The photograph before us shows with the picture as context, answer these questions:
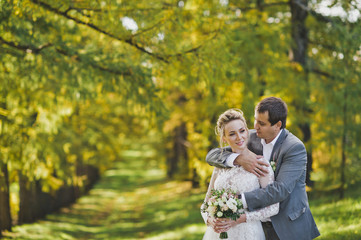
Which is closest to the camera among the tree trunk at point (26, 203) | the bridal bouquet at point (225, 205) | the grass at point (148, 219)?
the bridal bouquet at point (225, 205)

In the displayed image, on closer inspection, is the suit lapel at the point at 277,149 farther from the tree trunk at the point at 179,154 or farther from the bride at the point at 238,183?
the tree trunk at the point at 179,154

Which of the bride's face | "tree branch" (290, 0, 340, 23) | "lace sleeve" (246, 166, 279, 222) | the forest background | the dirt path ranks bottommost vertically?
the dirt path

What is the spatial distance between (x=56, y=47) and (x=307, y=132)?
27.0 ft

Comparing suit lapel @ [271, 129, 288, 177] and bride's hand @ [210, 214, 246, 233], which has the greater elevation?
suit lapel @ [271, 129, 288, 177]

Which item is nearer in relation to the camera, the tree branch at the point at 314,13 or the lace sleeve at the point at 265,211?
the lace sleeve at the point at 265,211

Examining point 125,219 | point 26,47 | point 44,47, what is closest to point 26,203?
point 125,219

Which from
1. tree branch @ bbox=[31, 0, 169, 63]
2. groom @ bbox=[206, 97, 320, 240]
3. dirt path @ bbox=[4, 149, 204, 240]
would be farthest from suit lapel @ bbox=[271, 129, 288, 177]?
dirt path @ bbox=[4, 149, 204, 240]

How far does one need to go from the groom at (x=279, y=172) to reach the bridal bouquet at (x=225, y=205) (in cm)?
10

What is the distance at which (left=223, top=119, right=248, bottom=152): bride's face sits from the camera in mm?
3697

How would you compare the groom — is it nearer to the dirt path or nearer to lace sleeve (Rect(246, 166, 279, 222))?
lace sleeve (Rect(246, 166, 279, 222))

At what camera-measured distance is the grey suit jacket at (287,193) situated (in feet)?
11.2

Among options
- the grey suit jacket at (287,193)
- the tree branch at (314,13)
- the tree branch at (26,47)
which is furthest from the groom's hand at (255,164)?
the tree branch at (314,13)

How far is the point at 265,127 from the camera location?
375 centimetres

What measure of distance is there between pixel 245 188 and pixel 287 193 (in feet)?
1.43
